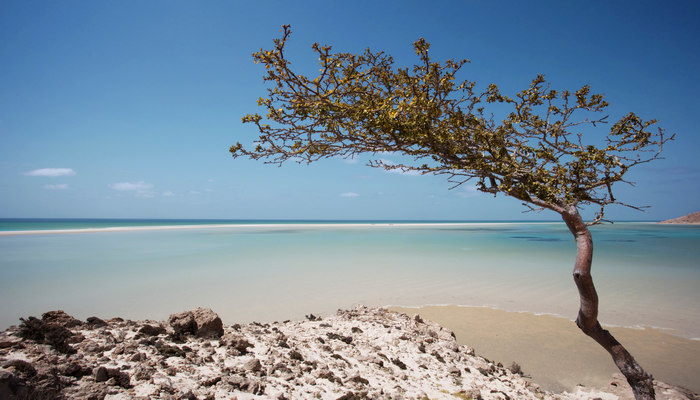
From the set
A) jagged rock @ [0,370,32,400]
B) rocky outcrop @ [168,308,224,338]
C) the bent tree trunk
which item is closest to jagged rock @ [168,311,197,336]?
rocky outcrop @ [168,308,224,338]

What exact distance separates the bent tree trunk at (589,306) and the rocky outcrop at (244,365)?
955 mm

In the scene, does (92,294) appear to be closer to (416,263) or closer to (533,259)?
(416,263)

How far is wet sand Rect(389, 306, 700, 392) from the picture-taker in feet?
16.9

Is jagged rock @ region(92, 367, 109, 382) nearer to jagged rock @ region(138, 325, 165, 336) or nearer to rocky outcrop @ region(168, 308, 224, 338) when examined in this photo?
jagged rock @ region(138, 325, 165, 336)

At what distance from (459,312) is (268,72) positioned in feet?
24.7

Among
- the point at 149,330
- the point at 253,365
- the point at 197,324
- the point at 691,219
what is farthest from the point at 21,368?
the point at 691,219

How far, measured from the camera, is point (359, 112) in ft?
11.3

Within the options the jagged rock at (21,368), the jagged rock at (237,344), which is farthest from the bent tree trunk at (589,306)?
the jagged rock at (21,368)

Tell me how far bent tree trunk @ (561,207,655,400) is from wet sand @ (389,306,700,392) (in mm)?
1186

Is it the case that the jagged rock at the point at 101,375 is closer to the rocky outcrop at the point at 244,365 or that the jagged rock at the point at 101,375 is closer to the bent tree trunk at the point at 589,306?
the rocky outcrop at the point at 244,365

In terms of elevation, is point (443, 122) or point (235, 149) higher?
point (443, 122)

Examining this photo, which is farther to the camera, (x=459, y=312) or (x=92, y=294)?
(x=92, y=294)

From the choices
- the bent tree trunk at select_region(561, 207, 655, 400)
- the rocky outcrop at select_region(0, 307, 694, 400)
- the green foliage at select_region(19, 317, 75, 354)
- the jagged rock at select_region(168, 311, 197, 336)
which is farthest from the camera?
the jagged rock at select_region(168, 311, 197, 336)

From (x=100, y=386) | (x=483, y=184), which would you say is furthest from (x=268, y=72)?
(x=100, y=386)
